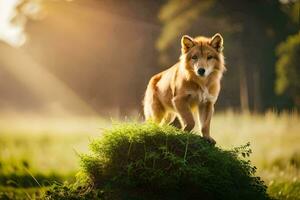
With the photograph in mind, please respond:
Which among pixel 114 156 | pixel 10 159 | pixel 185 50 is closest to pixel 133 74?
pixel 10 159

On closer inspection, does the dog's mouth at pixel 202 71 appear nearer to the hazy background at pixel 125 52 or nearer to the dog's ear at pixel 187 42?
the dog's ear at pixel 187 42

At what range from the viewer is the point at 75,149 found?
64.0ft

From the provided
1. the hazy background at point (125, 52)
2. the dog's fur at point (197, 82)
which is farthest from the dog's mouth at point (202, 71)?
the hazy background at point (125, 52)

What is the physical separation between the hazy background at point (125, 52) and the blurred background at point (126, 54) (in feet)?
0.21

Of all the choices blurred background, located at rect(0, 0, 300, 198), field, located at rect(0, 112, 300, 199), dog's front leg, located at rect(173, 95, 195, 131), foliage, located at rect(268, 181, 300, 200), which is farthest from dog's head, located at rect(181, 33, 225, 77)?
blurred background, located at rect(0, 0, 300, 198)

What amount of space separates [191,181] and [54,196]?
1.85 meters

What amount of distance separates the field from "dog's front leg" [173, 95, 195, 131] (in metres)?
1.02

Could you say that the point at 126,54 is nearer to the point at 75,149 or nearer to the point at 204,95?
the point at 75,149

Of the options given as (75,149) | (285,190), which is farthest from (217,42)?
(75,149)

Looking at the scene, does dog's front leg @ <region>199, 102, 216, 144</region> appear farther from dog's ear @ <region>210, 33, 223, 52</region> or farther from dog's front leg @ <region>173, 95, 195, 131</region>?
dog's ear @ <region>210, 33, 223, 52</region>

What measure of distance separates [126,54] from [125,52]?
27 cm

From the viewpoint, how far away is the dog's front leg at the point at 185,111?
1210cm

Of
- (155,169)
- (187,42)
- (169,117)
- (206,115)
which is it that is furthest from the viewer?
(169,117)

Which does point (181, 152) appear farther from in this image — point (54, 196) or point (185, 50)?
point (185, 50)
